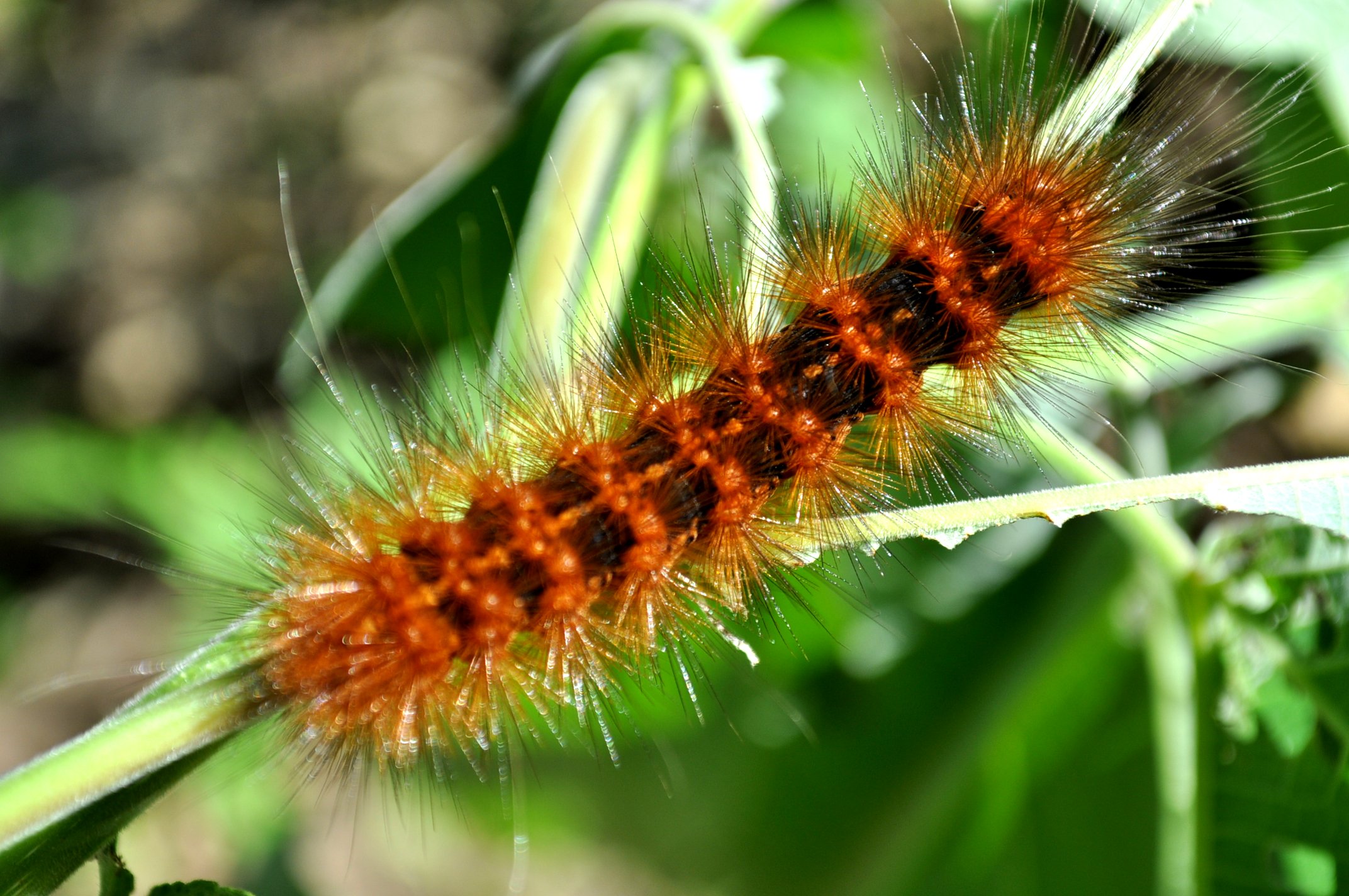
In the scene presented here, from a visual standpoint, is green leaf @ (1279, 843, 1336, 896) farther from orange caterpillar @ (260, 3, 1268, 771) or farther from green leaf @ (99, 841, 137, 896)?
green leaf @ (99, 841, 137, 896)

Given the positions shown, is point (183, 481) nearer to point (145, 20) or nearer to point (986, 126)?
point (145, 20)

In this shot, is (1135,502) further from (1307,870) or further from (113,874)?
(113,874)

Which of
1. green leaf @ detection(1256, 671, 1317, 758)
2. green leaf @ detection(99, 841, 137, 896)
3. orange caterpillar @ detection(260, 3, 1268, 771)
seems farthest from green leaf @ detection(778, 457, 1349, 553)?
green leaf @ detection(99, 841, 137, 896)

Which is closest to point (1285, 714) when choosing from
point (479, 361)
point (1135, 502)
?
point (1135, 502)

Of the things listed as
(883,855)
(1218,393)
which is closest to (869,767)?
(883,855)

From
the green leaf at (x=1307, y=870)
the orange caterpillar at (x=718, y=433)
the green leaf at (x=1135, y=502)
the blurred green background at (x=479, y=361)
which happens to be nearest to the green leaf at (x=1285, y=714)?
the blurred green background at (x=479, y=361)

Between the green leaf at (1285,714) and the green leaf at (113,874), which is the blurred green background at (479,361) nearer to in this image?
the green leaf at (1285,714)
